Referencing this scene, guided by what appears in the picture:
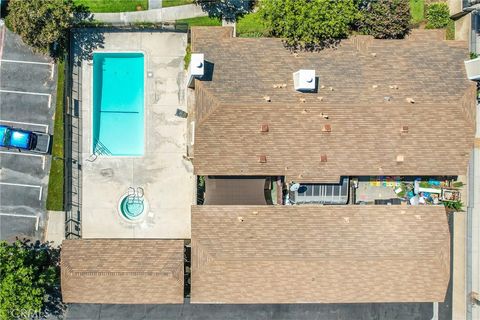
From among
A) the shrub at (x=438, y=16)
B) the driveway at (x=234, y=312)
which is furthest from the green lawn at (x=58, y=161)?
the shrub at (x=438, y=16)

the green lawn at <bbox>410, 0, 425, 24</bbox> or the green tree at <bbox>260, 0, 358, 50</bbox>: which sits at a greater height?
the green lawn at <bbox>410, 0, 425, 24</bbox>

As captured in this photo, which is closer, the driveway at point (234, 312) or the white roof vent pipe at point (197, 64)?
the white roof vent pipe at point (197, 64)

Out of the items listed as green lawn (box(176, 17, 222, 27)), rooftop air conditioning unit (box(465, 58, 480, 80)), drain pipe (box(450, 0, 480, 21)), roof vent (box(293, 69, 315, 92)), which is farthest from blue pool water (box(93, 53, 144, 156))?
drain pipe (box(450, 0, 480, 21))

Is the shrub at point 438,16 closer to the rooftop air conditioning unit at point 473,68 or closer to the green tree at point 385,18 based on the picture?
the green tree at point 385,18

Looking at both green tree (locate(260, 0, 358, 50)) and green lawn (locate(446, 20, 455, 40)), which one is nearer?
green tree (locate(260, 0, 358, 50))

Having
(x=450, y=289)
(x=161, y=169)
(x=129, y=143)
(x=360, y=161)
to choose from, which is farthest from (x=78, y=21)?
(x=450, y=289)

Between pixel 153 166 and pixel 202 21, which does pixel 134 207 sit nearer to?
pixel 153 166

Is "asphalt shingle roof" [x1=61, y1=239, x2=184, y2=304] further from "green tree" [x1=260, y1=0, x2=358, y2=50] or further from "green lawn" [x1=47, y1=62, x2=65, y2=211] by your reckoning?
"green tree" [x1=260, y1=0, x2=358, y2=50]
